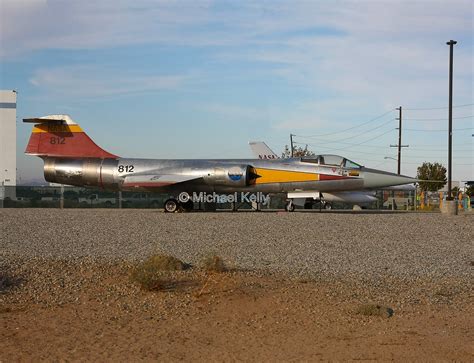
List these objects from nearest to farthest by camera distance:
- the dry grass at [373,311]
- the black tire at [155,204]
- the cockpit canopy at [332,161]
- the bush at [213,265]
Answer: the dry grass at [373,311], the bush at [213,265], the cockpit canopy at [332,161], the black tire at [155,204]

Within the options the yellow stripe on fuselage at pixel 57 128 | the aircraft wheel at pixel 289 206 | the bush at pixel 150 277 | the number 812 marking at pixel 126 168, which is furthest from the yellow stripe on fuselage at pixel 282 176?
the bush at pixel 150 277

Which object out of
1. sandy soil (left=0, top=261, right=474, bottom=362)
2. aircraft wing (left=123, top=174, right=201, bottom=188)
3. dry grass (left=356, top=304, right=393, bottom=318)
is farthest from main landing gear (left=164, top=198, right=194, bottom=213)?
dry grass (left=356, top=304, right=393, bottom=318)

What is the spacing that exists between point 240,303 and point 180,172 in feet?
64.9

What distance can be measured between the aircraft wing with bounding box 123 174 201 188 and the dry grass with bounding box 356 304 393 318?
1969cm

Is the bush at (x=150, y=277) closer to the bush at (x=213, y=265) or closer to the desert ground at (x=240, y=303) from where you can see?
the desert ground at (x=240, y=303)

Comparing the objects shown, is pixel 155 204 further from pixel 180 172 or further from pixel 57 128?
pixel 180 172

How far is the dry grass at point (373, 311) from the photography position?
7441 mm

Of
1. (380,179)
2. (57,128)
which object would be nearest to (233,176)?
(380,179)

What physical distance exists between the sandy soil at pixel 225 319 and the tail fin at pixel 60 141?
19.8 meters

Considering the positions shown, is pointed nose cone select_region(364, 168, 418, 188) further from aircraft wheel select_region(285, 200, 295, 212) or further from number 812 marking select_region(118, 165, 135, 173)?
number 812 marking select_region(118, 165, 135, 173)

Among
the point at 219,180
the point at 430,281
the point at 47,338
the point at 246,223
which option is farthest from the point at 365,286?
the point at 219,180

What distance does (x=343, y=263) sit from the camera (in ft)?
37.0

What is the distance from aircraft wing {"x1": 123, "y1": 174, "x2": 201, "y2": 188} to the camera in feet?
87.7

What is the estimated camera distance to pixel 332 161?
26.4 metres
